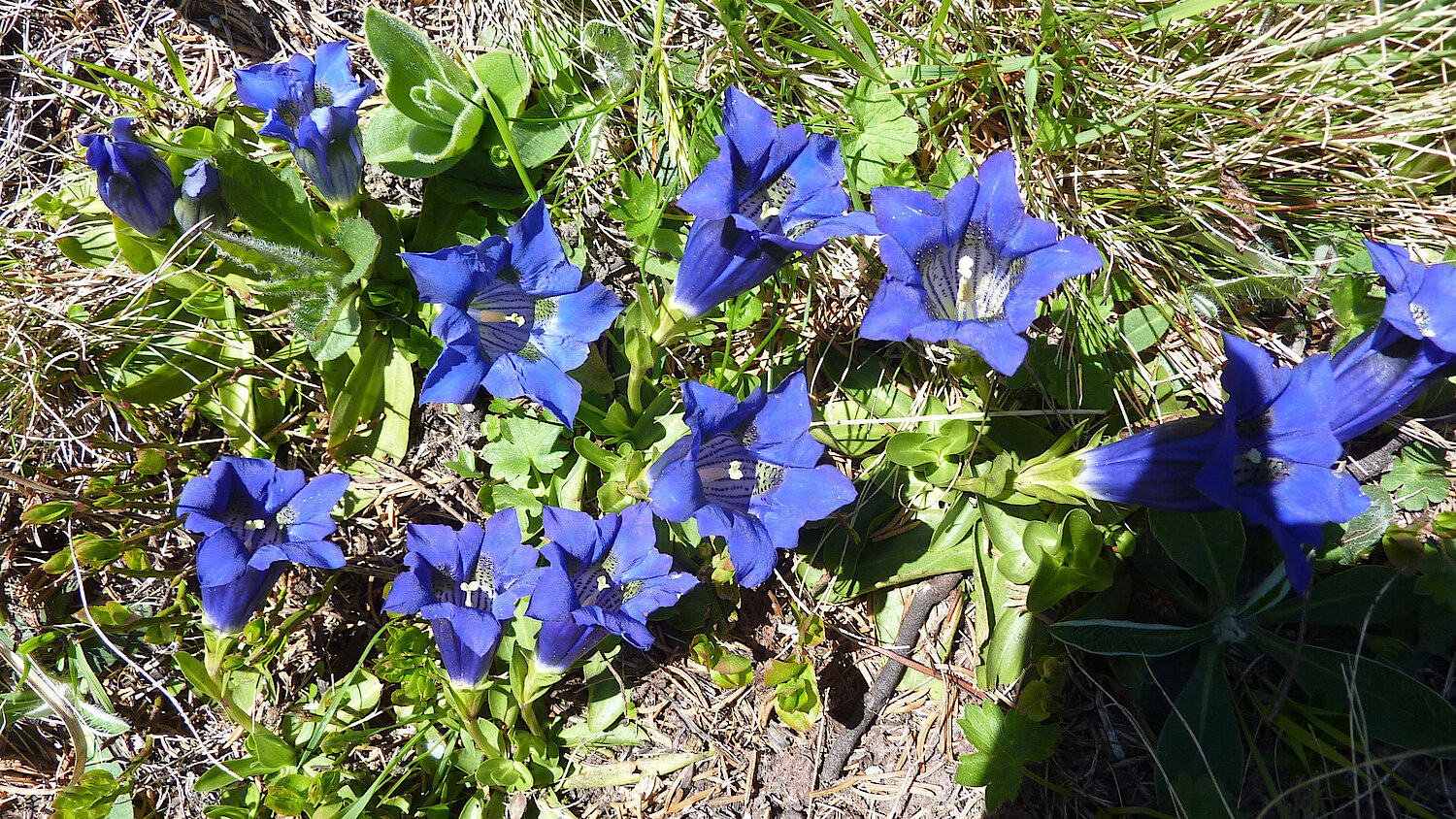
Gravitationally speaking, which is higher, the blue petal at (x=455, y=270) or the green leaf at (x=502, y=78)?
the green leaf at (x=502, y=78)

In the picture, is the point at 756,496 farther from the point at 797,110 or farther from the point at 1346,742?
the point at 1346,742

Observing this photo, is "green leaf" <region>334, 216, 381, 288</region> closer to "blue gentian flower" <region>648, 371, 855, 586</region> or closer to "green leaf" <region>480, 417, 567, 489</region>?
"green leaf" <region>480, 417, 567, 489</region>

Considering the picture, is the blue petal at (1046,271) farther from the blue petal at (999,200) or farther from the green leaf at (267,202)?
the green leaf at (267,202)

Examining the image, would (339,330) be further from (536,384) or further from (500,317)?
(536,384)

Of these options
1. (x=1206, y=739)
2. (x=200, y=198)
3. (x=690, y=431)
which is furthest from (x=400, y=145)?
(x=1206, y=739)

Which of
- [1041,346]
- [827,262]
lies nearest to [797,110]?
[827,262]

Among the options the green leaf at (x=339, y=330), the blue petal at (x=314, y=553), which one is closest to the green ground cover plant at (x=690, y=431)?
the green leaf at (x=339, y=330)

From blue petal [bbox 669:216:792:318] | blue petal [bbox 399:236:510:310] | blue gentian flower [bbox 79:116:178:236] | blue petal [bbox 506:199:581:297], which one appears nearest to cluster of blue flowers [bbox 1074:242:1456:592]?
blue petal [bbox 669:216:792:318]
